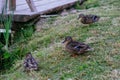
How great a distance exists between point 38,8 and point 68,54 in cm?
316

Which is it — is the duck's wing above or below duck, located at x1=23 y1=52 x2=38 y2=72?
above

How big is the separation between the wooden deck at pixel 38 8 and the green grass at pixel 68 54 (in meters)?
0.41

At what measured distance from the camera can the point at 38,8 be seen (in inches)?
326

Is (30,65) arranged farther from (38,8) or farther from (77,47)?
(38,8)

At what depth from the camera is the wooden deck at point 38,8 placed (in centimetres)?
734

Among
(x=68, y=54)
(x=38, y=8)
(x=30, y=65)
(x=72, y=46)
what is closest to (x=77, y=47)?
(x=72, y=46)

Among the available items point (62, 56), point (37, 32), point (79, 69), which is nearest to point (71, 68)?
point (79, 69)

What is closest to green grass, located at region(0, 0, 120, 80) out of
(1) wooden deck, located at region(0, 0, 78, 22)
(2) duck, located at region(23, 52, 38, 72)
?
(2) duck, located at region(23, 52, 38, 72)

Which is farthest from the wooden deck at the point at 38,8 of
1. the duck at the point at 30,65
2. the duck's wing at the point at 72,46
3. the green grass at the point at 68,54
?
the duck at the point at 30,65

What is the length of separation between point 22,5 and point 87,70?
4.30 meters

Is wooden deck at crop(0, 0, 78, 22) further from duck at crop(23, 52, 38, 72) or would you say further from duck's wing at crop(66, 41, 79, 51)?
duck at crop(23, 52, 38, 72)

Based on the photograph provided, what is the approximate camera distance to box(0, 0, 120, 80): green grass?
465 cm

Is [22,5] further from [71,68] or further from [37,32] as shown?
[71,68]

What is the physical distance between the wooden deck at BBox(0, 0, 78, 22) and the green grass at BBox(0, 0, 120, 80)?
41cm
